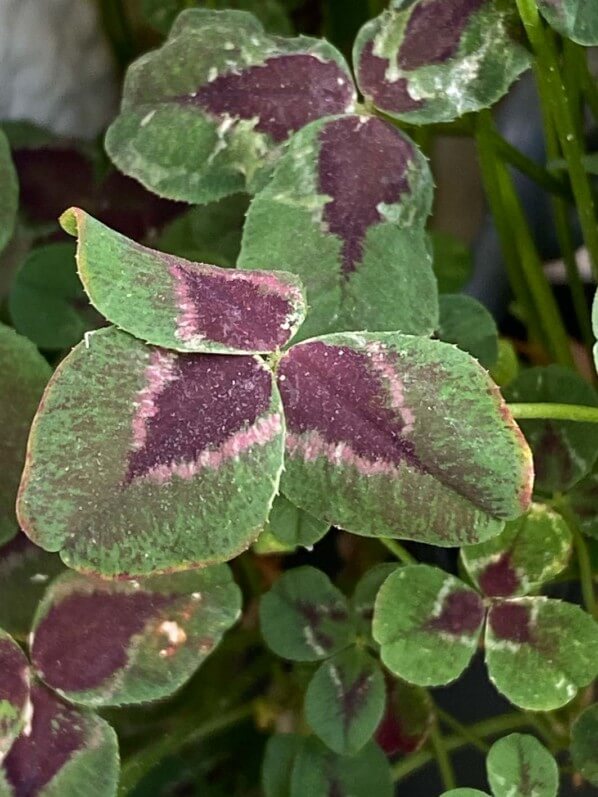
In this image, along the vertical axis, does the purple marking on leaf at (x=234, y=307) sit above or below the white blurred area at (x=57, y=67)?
above

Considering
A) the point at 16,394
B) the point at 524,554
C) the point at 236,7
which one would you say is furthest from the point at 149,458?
the point at 236,7

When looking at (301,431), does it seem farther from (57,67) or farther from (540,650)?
(57,67)

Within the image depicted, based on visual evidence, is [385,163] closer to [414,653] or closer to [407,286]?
[407,286]

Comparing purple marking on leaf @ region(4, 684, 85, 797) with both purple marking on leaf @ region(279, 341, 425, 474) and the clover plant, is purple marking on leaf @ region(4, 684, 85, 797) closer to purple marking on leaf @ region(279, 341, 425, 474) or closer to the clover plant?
the clover plant

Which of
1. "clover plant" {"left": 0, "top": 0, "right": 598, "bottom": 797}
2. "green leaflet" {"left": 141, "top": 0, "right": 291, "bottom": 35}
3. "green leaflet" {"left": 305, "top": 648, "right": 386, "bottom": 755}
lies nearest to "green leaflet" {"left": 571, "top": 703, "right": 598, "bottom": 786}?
"clover plant" {"left": 0, "top": 0, "right": 598, "bottom": 797}

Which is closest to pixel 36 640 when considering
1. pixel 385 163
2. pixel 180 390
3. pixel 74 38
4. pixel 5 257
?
pixel 180 390

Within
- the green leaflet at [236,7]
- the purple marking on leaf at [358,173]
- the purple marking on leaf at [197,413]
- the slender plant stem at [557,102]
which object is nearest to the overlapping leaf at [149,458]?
the purple marking on leaf at [197,413]

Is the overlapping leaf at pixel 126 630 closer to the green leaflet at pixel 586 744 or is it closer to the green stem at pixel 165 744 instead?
the green stem at pixel 165 744
